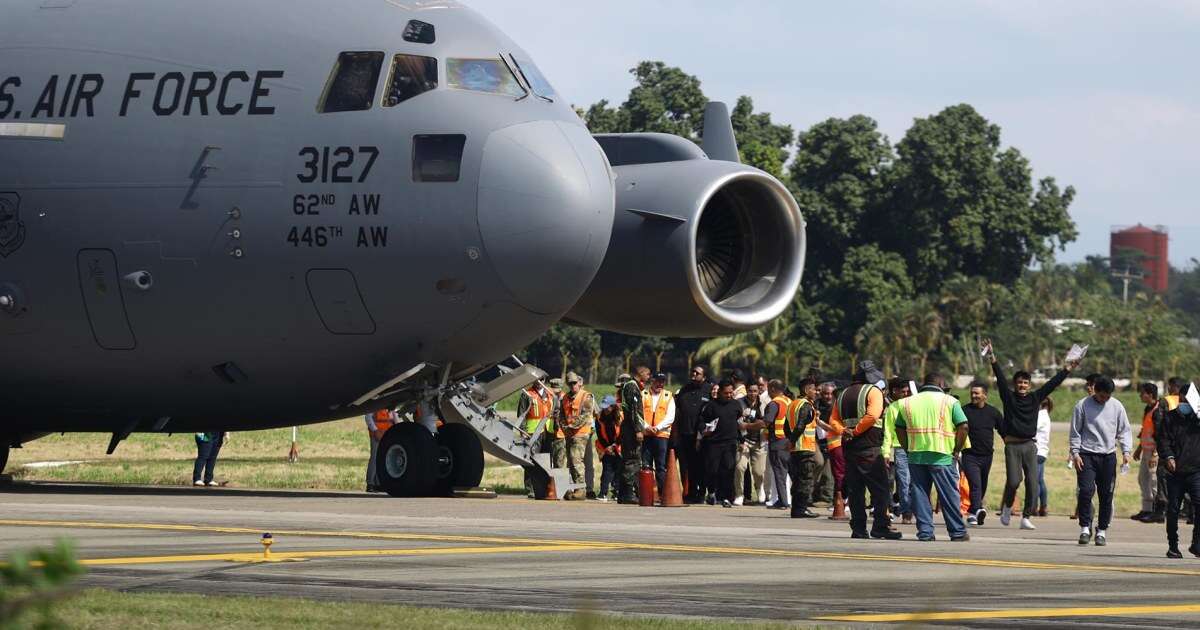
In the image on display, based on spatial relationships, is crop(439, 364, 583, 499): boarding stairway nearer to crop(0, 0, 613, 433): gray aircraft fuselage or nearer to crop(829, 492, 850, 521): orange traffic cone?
crop(0, 0, 613, 433): gray aircraft fuselage

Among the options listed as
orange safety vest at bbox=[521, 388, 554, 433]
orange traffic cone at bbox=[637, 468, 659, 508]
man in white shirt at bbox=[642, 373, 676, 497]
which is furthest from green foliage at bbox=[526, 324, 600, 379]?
orange traffic cone at bbox=[637, 468, 659, 508]

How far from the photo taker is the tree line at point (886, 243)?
3538 inches

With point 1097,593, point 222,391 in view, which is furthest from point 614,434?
point 1097,593

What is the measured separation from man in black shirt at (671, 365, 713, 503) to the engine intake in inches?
77.1

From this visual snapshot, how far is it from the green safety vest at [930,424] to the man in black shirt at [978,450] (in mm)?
3683

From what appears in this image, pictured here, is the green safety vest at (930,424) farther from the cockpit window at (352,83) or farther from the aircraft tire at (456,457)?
the cockpit window at (352,83)

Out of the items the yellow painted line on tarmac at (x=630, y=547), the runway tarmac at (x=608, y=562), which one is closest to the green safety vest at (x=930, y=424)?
the runway tarmac at (x=608, y=562)

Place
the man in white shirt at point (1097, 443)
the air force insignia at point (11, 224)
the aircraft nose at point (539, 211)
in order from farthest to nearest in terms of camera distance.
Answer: the air force insignia at point (11, 224), the aircraft nose at point (539, 211), the man in white shirt at point (1097, 443)

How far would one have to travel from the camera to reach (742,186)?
23.8 metres

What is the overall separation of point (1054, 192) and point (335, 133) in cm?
8340

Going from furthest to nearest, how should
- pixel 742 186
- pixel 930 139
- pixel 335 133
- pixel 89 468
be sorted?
1. pixel 930 139
2. pixel 89 468
3. pixel 742 186
4. pixel 335 133

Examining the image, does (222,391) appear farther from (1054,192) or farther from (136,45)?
(1054,192)

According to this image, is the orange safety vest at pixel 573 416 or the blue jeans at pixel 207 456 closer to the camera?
the orange safety vest at pixel 573 416

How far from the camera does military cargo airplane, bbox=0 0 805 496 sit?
19859 mm
